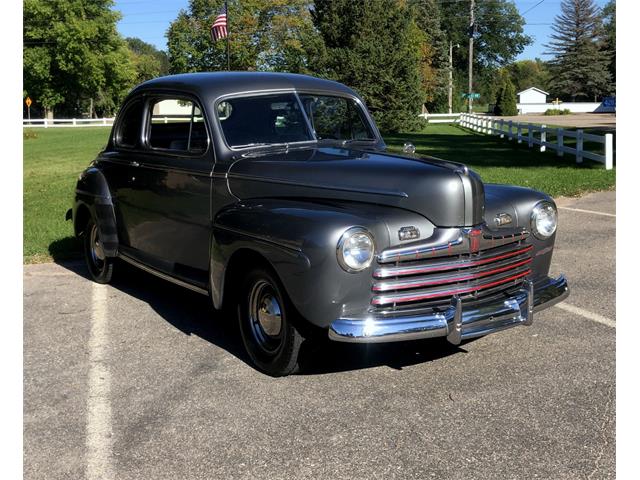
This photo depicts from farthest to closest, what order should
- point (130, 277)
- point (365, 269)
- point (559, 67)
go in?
point (559, 67) → point (130, 277) → point (365, 269)

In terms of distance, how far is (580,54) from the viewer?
88875mm

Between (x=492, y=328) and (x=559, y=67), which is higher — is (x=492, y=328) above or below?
below

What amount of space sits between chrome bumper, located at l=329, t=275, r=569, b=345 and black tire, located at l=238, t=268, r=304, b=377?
397mm

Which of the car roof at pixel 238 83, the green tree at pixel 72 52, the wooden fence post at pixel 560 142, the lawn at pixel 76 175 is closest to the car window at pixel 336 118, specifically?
the car roof at pixel 238 83

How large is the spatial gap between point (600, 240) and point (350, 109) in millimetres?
4275

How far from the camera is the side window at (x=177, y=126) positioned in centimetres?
558

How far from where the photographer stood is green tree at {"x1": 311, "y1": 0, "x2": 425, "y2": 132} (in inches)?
1336

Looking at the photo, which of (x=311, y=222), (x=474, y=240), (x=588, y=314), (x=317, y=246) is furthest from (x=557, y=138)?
(x=317, y=246)

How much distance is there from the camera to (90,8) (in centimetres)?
7212

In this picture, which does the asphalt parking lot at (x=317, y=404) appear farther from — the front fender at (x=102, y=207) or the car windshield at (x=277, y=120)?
the car windshield at (x=277, y=120)

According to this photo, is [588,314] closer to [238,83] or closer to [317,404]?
[317,404]

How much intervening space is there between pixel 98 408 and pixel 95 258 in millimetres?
3316

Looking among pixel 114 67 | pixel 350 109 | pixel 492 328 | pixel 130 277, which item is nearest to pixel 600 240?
pixel 350 109
